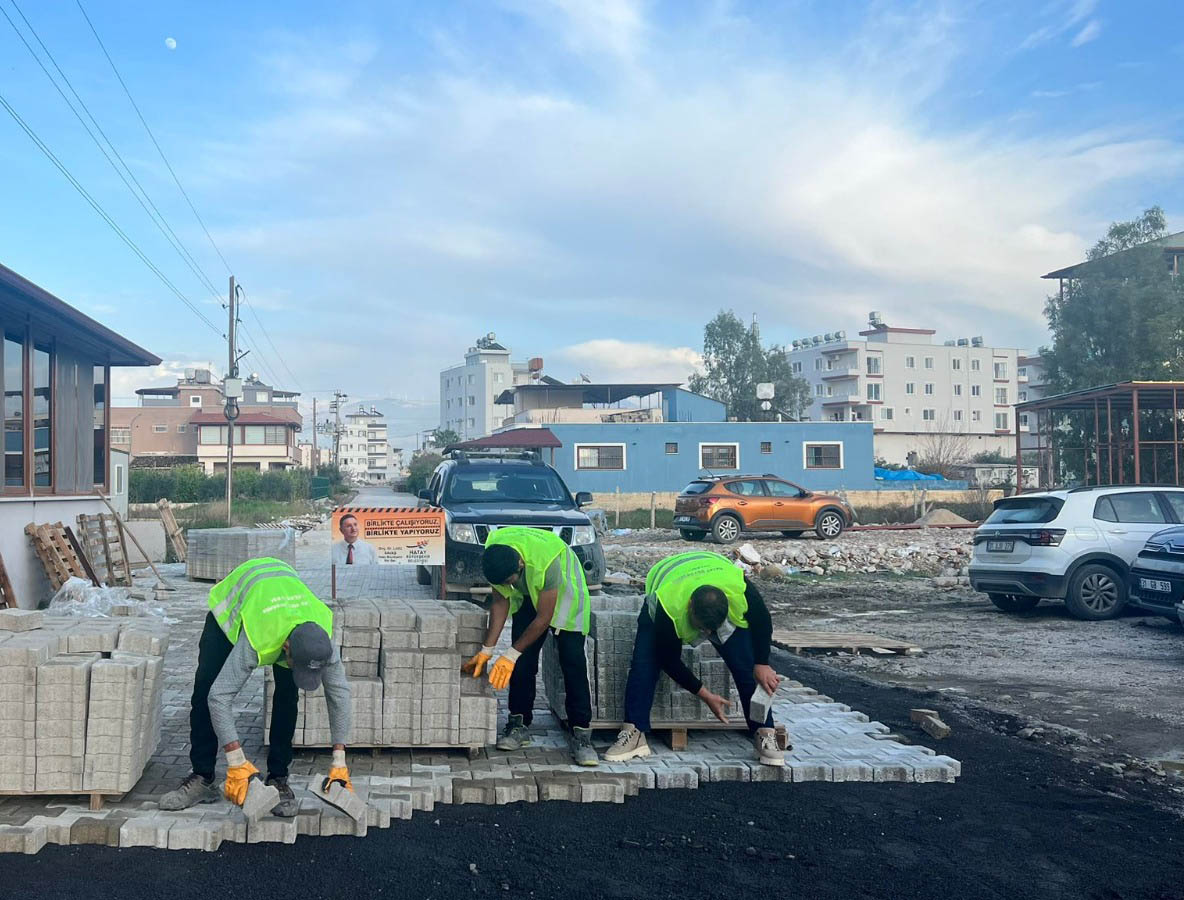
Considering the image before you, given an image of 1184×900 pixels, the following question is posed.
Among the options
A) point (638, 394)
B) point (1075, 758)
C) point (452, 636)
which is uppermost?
point (638, 394)

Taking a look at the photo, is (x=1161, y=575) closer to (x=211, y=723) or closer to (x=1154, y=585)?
(x=1154, y=585)

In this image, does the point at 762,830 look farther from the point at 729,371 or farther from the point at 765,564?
the point at 729,371

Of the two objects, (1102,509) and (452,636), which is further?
(1102,509)

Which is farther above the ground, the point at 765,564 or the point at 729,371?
the point at 729,371

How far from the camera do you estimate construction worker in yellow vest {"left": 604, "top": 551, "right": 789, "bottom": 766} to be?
6.18 meters

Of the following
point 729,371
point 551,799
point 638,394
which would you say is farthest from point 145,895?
point 729,371

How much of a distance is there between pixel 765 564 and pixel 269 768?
14498mm

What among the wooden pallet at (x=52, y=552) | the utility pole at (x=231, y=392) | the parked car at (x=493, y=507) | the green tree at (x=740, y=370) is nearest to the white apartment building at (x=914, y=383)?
the green tree at (x=740, y=370)

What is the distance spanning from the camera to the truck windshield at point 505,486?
45.4 ft

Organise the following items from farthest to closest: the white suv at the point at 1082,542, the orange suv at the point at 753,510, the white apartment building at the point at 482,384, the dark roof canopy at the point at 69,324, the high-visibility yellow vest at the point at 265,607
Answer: the white apartment building at the point at 482,384
the orange suv at the point at 753,510
the white suv at the point at 1082,542
the dark roof canopy at the point at 69,324
the high-visibility yellow vest at the point at 265,607

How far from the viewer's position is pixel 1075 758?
21.9 feet

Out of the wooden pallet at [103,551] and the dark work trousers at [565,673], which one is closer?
the dark work trousers at [565,673]

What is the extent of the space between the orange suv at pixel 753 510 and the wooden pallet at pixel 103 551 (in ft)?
46.2

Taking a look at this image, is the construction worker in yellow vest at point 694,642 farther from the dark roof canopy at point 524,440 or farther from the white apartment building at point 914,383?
the white apartment building at point 914,383
